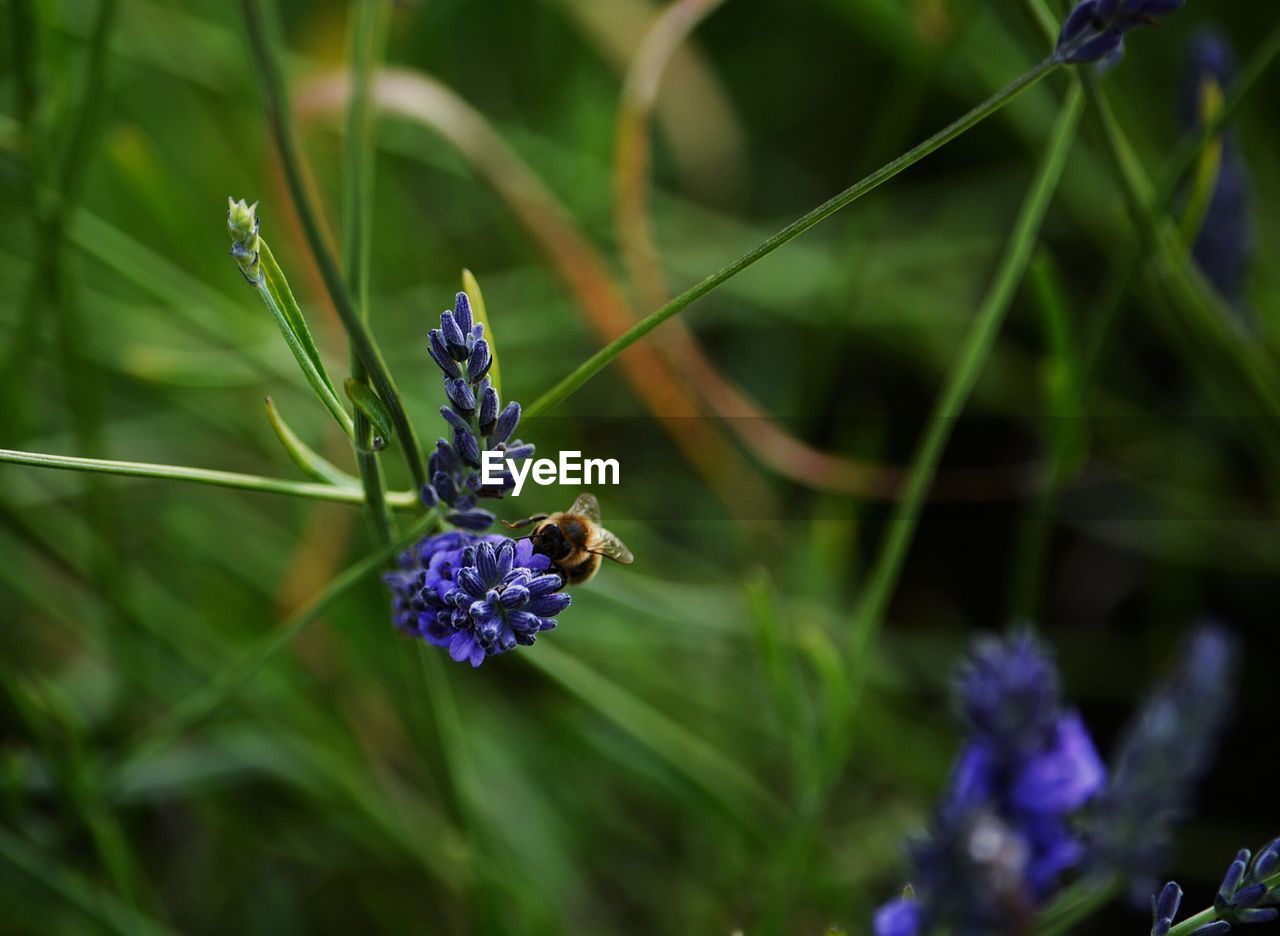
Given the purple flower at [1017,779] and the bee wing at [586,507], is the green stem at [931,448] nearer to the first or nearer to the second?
the purple flower at [1017,779]

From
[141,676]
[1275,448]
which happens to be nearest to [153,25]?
[141,676]

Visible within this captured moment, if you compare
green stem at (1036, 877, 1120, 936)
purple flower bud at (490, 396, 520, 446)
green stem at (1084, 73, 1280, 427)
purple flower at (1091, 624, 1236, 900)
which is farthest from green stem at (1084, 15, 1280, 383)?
purple flower bud at (490, 396, 520, 446)

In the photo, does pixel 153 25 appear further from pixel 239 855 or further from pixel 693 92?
pixel 239 855

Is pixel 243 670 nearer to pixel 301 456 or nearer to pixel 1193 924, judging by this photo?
pixel 301 456

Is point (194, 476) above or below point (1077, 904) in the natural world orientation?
above

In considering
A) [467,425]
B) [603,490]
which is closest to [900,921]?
[467,425]

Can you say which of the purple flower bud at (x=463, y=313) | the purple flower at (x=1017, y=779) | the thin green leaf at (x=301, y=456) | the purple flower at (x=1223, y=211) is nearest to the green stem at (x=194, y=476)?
the thin green leaf at (x=301, y=456)
